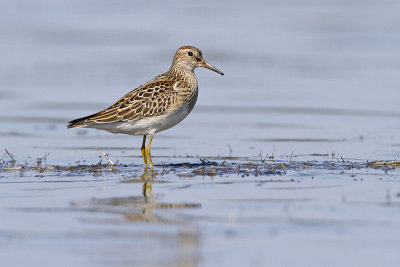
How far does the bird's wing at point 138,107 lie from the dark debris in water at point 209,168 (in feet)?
2.13

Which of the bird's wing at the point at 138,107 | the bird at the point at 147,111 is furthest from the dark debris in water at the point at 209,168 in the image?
the bird's wing at the point at 138,107

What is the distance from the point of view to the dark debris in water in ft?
35.9

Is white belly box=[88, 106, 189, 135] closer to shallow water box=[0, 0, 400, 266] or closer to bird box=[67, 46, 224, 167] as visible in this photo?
bird box=[67, 46, 224, 167]

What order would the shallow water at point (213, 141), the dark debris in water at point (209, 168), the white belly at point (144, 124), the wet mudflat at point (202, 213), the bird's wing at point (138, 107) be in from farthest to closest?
1. the white belly at point (144, 124)
2. the bird's wing at point (138, 107)
3. the dark debris in water at point (209, 168)
4. the shallow water at point (213, 141)
5. the wet mudflat at point (202, 213)

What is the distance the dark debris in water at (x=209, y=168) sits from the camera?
11.0 metres

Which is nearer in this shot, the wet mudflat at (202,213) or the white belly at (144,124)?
the wet mudflat at (202,213)

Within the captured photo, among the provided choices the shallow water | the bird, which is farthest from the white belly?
the shallow water

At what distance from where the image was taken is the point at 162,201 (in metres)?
9.23

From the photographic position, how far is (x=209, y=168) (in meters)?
11.2

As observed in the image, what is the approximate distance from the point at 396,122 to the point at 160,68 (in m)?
7.78

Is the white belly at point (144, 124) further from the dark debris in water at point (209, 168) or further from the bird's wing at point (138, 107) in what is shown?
the dark debris in water at point (209, 168)

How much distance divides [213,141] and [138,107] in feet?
8.07

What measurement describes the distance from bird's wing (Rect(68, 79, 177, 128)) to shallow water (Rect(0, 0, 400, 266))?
70cm

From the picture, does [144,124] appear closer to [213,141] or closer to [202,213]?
[213,141]
